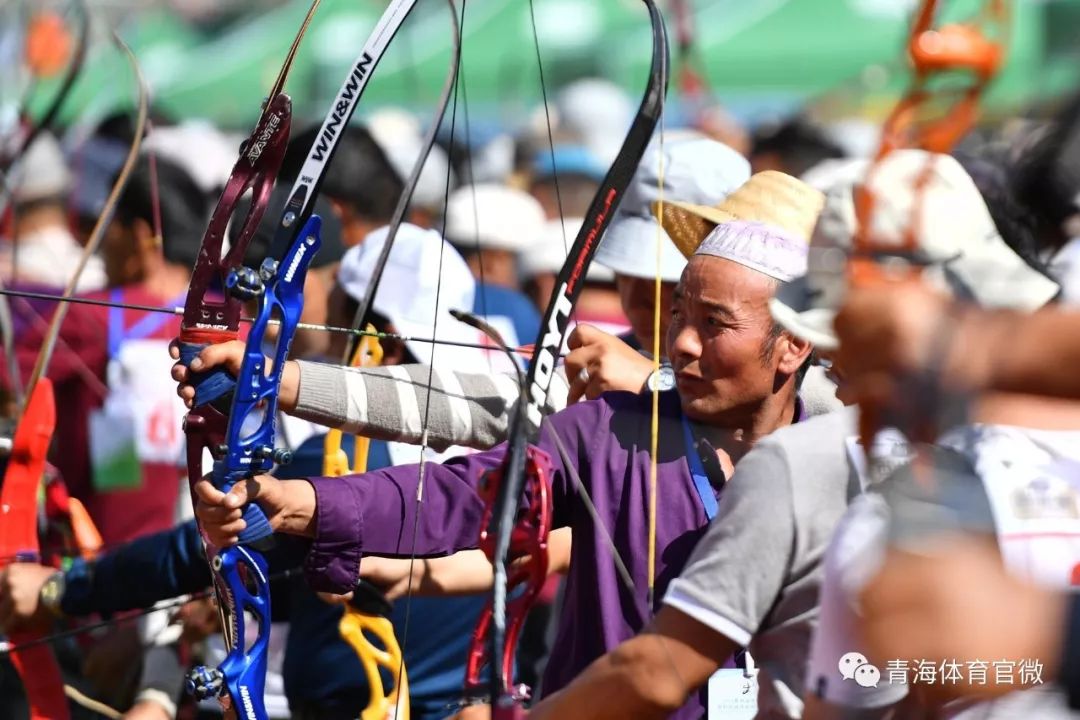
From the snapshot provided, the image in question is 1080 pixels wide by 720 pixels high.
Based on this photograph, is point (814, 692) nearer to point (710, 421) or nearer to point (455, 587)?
point (710, 421)

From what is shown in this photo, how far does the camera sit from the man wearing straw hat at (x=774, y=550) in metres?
1.71

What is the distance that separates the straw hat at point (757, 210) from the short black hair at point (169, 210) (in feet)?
6.09

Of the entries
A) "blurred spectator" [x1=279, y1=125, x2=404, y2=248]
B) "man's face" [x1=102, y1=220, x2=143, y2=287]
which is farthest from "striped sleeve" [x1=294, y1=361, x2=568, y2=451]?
"man's face" [x1=102, y1=220, x2=143, y2=287]

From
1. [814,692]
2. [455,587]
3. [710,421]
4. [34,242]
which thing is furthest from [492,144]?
[814,692]

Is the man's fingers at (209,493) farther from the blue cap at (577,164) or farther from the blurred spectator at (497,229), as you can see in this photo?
the blue cap at (577,164)

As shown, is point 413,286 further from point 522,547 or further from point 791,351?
point 522,547

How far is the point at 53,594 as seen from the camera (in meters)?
3.17

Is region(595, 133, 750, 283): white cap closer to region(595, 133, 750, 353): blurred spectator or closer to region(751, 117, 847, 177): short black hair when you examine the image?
region(595, 133, 750, 353): blurred spectator

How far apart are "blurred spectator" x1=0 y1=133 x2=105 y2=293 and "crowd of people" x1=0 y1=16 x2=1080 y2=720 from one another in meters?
1.30

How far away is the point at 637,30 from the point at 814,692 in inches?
346

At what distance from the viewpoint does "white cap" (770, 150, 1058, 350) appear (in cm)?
154

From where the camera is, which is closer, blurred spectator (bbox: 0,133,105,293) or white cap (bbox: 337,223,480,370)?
white cap (bbox: 337,223,480,370)

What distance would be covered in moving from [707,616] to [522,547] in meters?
0.39

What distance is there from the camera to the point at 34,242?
6.04 metres
